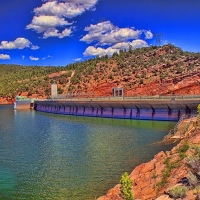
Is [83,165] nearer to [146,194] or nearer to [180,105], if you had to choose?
[146,194]

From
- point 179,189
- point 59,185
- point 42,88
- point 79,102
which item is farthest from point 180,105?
point 42,88

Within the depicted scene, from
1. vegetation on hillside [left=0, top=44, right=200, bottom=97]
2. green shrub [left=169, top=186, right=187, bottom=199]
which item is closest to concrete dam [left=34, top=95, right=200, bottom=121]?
vegetation on hillside [left=0, top=44, right=200, bottom=97]

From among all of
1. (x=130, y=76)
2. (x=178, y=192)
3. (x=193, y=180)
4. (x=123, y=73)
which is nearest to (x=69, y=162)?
(x=193, y=180)

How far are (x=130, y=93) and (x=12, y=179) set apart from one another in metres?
75.8

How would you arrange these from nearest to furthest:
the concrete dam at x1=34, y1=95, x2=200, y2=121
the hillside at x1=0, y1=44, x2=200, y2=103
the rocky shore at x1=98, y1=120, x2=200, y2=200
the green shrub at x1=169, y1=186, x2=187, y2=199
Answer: the green shrub at x1=169, y1=186, x2=187, y2=199, the rocky shore at x1=98, y1=120, x2=200, y2=200, the concrete dam at x1=34, y1=95, x2=200, y2=121, the hillside at x1=0, y1=44, x2=200, y2=103

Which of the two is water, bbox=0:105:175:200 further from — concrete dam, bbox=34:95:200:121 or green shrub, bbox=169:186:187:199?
concrete dam, bbox=34:95:200:121

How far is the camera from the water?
17484mm

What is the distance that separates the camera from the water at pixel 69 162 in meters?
17.5

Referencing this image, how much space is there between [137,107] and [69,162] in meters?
31.9

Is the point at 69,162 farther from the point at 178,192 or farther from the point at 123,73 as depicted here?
the point at 123,73

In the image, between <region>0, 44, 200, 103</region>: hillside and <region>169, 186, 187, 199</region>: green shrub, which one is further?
<region>0, 44, 200, 103</region>: hillside

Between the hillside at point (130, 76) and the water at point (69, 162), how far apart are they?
2057 inches

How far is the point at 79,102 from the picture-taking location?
222ft

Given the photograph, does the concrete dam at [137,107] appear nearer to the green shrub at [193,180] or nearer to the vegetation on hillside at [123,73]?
the vegetation on hillside at [123,73]
